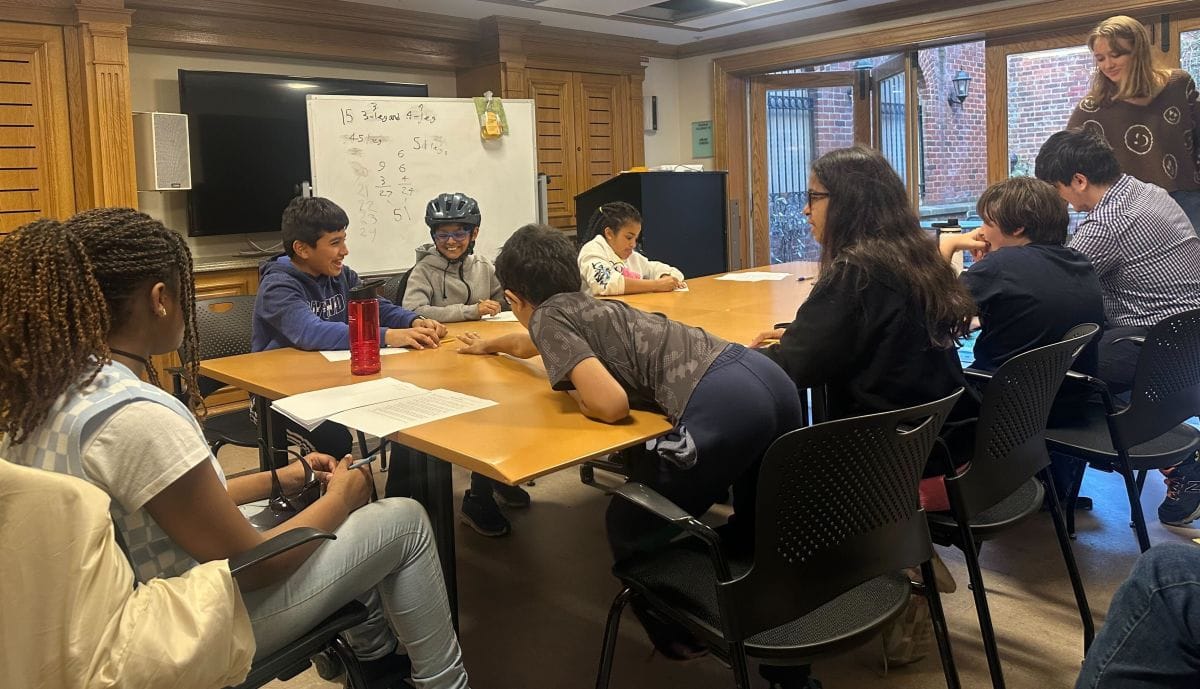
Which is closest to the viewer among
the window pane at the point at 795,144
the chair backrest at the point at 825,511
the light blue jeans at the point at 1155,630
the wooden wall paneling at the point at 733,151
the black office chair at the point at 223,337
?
the light blue jeans at the point at 1155,630

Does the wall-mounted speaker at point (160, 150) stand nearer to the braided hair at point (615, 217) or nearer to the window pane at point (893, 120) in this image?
the braided hair at point (615, 217)

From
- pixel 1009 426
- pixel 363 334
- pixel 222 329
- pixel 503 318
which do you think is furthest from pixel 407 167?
pixel 1009 426

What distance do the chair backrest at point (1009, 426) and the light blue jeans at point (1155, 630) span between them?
21.7 inches

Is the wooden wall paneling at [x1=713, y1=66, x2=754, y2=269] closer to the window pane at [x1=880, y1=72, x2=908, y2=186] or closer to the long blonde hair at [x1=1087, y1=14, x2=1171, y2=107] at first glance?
the window pane at [x1=880, y1=72, x2=908, y2=186]

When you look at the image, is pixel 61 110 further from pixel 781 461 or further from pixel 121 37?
pixel 781 461

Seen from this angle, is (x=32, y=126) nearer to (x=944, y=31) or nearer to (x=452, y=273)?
(x=452, y=273)

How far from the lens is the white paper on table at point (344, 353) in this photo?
247 centimetres

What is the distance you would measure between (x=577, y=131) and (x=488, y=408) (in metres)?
4.57

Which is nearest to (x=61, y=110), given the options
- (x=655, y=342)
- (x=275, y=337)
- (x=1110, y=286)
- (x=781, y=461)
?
(x=275, y=337)

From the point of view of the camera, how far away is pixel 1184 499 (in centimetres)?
282

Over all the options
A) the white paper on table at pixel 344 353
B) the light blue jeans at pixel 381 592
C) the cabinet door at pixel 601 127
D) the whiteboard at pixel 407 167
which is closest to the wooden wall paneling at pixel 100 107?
the whiteboard at pixel 407 167

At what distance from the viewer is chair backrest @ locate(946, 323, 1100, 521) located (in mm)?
1788

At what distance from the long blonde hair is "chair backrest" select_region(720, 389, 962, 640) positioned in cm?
257

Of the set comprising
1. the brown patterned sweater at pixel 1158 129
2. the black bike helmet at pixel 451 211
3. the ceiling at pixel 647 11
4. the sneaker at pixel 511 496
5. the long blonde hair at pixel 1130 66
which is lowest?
the sneaker at pixel 511 496
